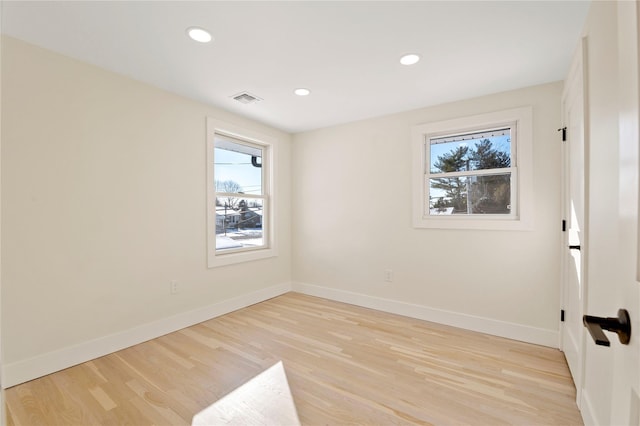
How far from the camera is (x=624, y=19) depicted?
61 centimetres

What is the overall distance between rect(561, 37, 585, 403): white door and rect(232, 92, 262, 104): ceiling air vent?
257cm

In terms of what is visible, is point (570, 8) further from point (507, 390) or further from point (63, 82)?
point (63, 82)

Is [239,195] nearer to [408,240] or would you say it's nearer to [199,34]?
[199,34]

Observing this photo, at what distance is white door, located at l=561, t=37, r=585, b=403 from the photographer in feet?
5.65

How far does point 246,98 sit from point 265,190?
1.43 metres

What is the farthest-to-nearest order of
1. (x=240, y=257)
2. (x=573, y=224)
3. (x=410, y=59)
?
(x=240, y=257)
(x=410, y=59)
(x=573, y=224)

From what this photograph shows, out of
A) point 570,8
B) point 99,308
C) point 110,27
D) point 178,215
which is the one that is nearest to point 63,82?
point 110,27

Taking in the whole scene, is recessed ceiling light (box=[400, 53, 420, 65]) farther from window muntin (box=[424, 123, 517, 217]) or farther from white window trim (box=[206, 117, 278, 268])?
white window trim (box=[206, 117, 278, 268])

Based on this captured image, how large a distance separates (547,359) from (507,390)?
0.72 meters

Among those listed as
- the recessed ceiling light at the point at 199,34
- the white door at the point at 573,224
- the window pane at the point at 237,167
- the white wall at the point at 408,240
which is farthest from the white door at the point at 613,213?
the window pane at the point at 237,167

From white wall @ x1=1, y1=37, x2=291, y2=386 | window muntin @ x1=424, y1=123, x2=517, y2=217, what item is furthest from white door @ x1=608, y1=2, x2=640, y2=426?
white wall @ x1=1, y1=37, x2=291, y2=386

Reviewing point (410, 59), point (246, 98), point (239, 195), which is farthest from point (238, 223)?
point (410, 59)

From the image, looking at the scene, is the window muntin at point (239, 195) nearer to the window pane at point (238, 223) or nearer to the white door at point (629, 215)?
the window pane at point (238, 223)

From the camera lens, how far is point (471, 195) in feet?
9.80
